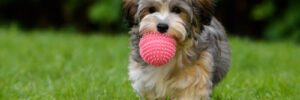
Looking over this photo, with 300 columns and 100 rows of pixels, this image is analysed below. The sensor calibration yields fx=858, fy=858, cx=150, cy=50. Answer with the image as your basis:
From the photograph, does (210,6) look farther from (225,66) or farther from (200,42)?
(225,66)

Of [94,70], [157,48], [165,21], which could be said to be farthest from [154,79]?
[94,70]

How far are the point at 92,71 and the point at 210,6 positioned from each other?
274 cm

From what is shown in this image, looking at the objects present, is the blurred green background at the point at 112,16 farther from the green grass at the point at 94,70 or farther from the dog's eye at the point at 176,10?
the dog's eye at the point at 176,10

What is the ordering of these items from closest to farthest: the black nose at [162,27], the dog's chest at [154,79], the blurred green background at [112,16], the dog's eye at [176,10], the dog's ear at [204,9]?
the black nose at [162,27] < the dog's eye at [176,10] < the dog's ear at [204,9] < the dog's chest at [154,79] < the blurred green background at [112,16]

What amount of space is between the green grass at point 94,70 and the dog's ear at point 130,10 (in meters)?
0.94

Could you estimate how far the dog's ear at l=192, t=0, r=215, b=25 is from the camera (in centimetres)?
623

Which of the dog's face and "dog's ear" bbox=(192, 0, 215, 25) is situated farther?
"dog's ear" bbox=(192, 0, 215, 25)

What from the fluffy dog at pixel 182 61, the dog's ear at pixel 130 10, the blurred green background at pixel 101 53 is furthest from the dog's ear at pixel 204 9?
the blurred green background at pixel 101 53

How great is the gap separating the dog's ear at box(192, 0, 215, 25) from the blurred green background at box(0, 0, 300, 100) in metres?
0.69

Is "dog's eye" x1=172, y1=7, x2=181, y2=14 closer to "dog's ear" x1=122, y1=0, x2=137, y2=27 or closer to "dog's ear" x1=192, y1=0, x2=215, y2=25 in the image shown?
"dog's ear" x1=192, y1=0, x2=215, y2=25

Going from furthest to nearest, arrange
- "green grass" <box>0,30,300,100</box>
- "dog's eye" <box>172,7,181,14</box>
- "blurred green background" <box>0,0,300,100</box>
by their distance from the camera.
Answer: "blurred green background" <box>0,0,300,100</box> → "green grass" <box>0,30,300,100</box> → "dog's eye" <box>172,7,181,14</box>

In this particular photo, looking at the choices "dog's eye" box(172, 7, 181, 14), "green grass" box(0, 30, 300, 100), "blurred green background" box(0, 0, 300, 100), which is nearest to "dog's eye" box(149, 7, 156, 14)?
"dog's eye" box(172, 7, 181, 14)

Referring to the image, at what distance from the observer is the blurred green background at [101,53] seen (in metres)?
7.59

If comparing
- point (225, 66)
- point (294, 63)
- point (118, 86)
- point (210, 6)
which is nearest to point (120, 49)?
point (294, 63)
